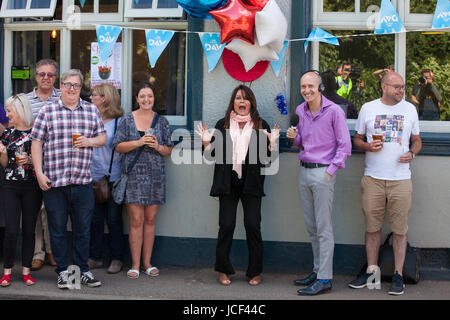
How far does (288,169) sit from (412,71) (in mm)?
1689

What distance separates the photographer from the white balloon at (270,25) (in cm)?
541

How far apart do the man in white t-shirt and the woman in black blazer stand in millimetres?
933

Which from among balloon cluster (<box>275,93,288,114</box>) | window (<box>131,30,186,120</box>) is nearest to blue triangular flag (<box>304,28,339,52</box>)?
balloon cluster (<box>275,93,288,114</box>)

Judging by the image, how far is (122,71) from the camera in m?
6.36

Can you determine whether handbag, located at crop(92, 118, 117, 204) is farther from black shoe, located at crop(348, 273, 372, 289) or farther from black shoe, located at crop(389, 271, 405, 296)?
black shoe, located at crop(389, 271, 405, 296)

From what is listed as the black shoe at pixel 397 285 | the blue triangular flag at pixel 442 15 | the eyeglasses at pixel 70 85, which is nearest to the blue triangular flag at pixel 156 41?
the eyeglasses at pixel 70 85

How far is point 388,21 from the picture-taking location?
5.79 m

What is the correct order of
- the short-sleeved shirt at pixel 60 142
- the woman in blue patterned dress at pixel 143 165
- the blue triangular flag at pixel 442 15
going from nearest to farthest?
the short-sleeved shirt at pixel 60 142 → the woman in blue patterned dress at pixel 143 165 → the blue triangular flag at pixel 442 15

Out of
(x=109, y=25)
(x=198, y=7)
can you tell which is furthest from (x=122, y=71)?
(x=198, y=7)

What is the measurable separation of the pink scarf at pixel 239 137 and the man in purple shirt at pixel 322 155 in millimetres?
438

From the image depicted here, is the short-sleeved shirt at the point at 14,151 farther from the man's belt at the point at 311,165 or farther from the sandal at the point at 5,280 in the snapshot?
the man's belt at the point at 311,165

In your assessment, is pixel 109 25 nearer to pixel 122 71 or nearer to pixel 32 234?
pixel 122 71

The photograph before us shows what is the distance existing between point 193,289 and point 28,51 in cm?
349

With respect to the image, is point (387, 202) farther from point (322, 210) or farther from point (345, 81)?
point (345, 81)
